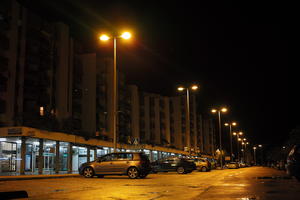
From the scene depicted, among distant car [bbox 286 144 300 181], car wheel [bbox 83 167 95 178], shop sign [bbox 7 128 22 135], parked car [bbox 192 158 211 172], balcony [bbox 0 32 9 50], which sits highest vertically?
balcony [bbox 0 32 9 50]

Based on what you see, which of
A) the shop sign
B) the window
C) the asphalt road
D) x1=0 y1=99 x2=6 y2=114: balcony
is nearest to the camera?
the asphalt road

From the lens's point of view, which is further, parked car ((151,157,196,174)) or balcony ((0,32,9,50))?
balcony ((0,32,9,50))

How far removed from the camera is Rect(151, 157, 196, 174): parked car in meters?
33.5

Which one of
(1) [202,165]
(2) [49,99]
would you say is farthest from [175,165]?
(2) [49,99]

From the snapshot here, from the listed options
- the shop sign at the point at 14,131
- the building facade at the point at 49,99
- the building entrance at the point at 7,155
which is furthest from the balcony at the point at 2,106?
the shop sign at the point at 14,131

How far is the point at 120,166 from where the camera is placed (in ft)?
74.6

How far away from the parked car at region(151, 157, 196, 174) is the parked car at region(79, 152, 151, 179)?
1075 cm

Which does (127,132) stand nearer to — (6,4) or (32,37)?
(32,37)

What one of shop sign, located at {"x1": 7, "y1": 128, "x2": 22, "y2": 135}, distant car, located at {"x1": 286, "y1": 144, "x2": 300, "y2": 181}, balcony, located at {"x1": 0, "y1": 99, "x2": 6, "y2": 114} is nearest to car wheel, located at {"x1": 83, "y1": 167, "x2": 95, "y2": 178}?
shop sign, located at {"x1": 7, "y1": 128, "x2": 22, "y2": 135}

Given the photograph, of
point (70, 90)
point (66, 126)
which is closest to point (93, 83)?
point (70, 90)

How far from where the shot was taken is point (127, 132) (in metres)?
74.8

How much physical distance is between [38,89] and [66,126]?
21.7ft

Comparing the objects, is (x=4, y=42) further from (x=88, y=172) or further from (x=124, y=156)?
(x=124, y=156)

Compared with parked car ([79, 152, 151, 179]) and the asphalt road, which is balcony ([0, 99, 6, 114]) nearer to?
parked car ([79, 152, 151, 179])
